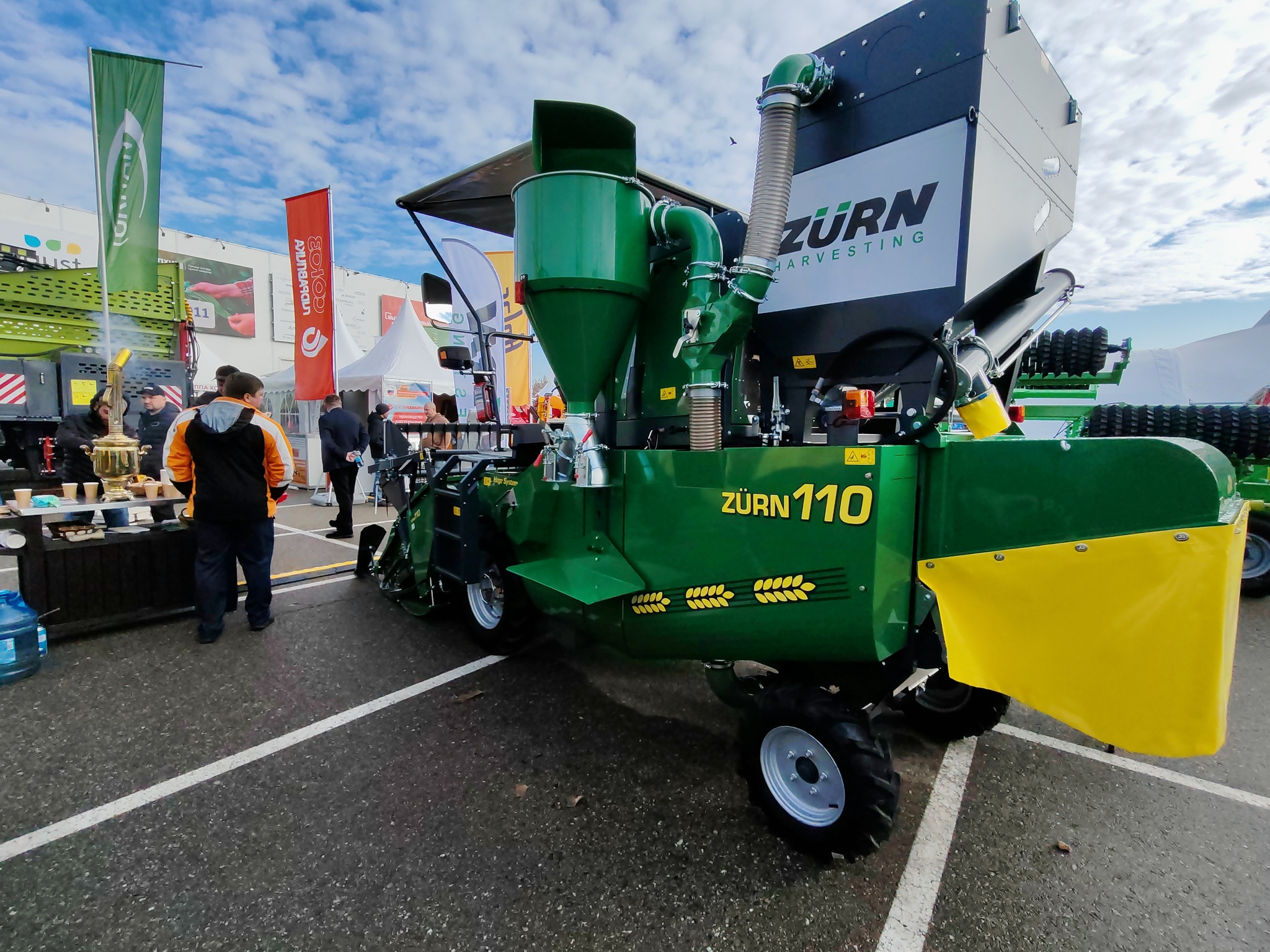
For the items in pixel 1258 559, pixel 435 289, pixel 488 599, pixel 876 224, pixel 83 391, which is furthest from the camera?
pixel 83 391

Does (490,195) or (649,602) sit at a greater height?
(490,195)

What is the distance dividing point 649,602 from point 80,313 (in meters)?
8.65

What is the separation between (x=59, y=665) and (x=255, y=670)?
3.88ft

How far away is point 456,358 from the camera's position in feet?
13.4

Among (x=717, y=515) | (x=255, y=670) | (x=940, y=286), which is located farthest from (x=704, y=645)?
(x=255, y=670)

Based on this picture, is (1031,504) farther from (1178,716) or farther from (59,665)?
(59,665)

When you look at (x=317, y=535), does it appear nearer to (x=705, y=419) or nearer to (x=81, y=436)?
(x=81, y=436)

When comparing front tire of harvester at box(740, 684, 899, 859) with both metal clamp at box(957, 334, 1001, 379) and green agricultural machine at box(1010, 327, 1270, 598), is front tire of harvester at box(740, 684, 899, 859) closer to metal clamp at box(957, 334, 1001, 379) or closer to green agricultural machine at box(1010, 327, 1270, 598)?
metal clamp at box(957, 334, 1001, 379)

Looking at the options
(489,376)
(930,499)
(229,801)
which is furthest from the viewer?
(489,376)

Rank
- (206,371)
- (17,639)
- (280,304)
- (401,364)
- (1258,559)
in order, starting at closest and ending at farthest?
(17,639) → (1258,559) → (401,364) → (206,371) → (280,304)

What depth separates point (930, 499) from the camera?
2.07 m

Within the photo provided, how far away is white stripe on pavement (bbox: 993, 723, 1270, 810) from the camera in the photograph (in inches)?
101

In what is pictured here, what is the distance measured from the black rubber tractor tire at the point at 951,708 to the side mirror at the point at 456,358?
3.40 m

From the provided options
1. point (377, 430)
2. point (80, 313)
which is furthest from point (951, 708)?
point (80, 313)
